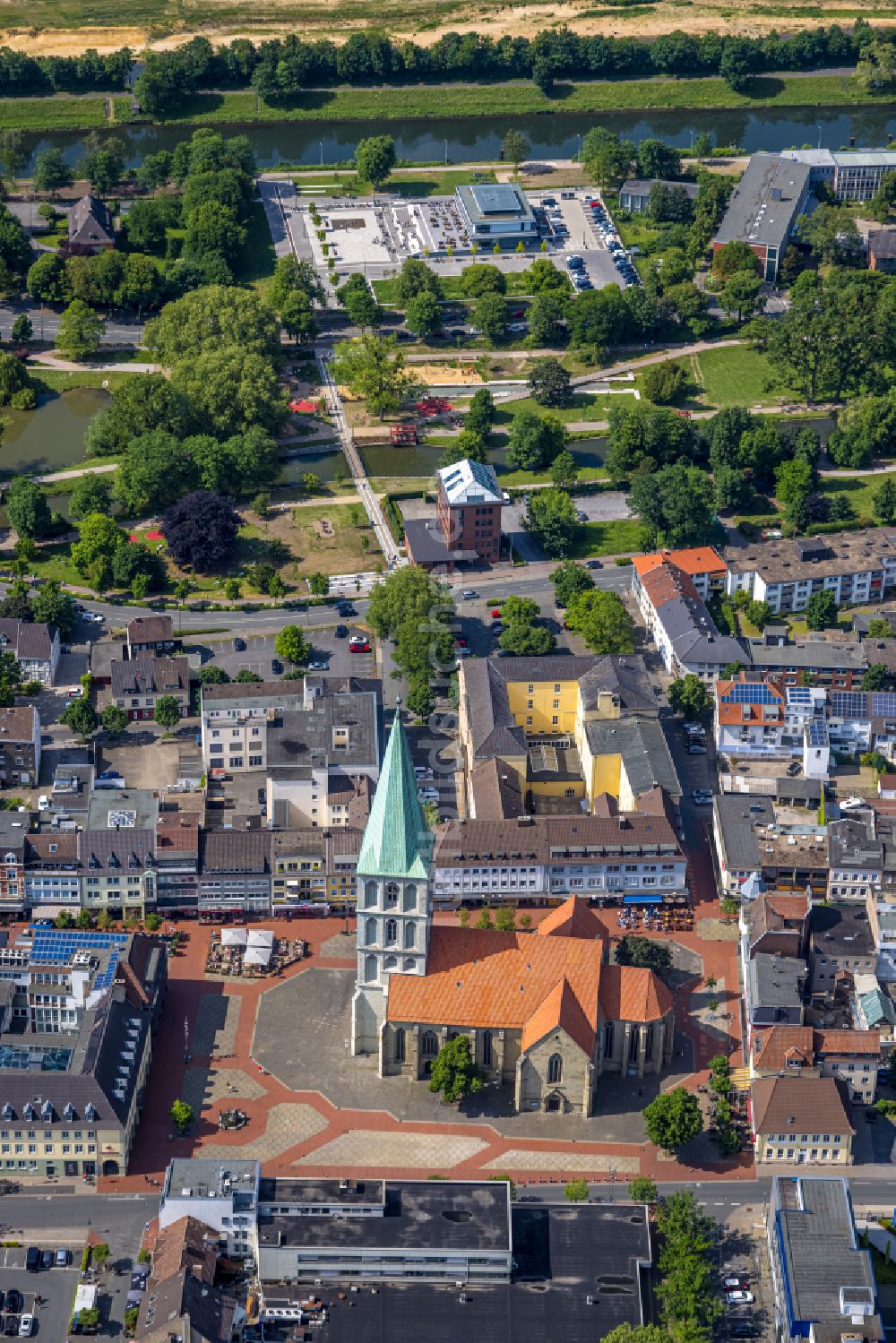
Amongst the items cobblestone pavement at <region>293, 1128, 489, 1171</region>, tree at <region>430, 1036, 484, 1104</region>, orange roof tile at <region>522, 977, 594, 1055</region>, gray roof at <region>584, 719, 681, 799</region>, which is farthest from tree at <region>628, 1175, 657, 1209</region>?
gray roof at <region>584, 719, 681, 799</region>

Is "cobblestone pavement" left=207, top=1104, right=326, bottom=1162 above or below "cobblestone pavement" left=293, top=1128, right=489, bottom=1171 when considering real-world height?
above

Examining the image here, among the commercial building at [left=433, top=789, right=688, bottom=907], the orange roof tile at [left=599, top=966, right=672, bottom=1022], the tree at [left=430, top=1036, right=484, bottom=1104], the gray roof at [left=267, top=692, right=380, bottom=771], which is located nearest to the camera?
the tree at [left=430, top=1036, right=484, bottom=1104]

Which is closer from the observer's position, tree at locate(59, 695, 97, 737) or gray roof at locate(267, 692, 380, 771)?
gray roof at locate(267, 692, 380, 771)

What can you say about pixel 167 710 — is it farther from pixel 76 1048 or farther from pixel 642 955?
pixel 642 955

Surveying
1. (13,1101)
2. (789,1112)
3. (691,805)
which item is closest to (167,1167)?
(13,1101)

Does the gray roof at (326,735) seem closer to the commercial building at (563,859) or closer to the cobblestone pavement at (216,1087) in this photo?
the commercial building at (563,859)

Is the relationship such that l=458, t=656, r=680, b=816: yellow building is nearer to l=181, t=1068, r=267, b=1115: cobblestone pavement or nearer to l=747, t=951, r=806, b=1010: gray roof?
l=747, t=951, r=806, b=1010: gray roof
